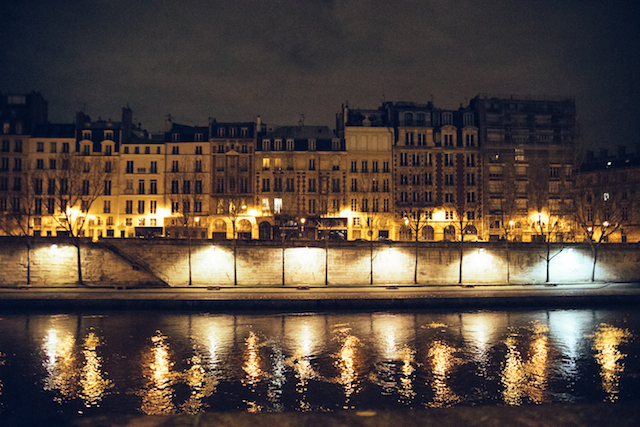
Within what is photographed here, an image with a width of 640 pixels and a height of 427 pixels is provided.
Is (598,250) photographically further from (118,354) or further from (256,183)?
(118,354)

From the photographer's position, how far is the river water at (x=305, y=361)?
50.9 ft

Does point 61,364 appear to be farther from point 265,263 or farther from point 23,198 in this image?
point 23,198

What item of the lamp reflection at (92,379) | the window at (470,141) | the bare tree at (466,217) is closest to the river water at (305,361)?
the lamp reflection at (92,379)

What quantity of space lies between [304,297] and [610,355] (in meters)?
17.9

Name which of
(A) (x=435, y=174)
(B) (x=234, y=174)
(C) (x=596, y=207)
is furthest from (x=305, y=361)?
(C) (x=596, y=207)

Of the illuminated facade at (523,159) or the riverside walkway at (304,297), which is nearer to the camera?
the riverside walkway at (304,297)

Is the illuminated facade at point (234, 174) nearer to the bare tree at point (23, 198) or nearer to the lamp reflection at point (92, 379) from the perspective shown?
the bare tree at point (23, 198)

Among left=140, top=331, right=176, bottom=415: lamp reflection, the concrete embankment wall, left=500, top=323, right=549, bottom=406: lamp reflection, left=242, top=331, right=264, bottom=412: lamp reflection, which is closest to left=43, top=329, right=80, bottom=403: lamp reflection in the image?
left=140, top=331, right=176, bottom=415: lamp reflection

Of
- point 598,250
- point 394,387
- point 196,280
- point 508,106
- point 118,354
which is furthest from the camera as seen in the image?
point 508,106

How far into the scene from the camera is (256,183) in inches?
2203

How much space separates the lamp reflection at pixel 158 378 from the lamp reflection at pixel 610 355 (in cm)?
1476

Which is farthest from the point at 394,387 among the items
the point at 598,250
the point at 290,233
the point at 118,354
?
the point at 290,233

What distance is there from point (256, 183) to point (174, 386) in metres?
40.5

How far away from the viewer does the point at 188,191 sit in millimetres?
55781
